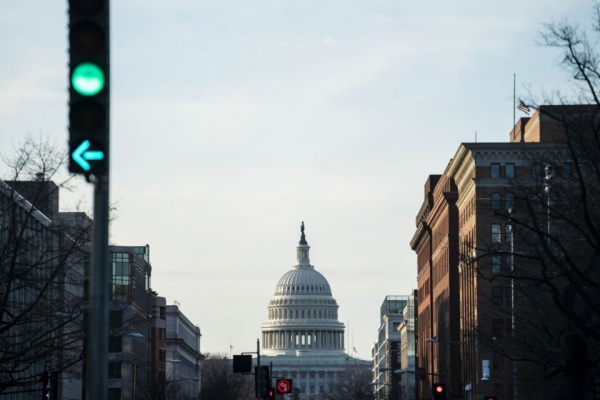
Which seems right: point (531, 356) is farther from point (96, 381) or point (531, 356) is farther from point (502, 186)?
point (96, 381)

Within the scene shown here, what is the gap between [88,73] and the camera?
468 inches

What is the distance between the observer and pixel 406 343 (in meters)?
198

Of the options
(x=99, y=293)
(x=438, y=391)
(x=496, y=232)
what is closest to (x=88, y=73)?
(x=99, y=293)

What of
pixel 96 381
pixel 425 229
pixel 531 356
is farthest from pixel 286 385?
pixel 425 229

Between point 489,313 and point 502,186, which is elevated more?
point 502,186

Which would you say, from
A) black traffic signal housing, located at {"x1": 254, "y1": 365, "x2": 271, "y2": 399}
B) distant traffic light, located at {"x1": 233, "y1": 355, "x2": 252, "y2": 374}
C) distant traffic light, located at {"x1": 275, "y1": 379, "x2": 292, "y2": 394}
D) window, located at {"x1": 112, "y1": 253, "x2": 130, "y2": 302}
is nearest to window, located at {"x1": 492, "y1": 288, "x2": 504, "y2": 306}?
window, located at {"x1": 112, "y1": 253, "x2": 130, "y2": 302}

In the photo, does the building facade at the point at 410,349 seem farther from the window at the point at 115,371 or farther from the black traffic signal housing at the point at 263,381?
the black traffic signal housing at the point at 263,381

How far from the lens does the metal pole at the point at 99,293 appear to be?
500 inches

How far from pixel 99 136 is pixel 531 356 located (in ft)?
177

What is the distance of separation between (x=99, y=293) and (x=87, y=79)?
1.97 metres

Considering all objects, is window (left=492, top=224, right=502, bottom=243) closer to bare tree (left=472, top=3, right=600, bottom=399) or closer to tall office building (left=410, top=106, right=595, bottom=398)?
tall office building (left=410, top=106, right=595, bottom=398)

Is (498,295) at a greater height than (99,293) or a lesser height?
greater

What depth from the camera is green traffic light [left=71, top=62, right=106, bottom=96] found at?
11.9 meters

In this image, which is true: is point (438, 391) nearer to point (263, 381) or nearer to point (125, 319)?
point (263, 381)
